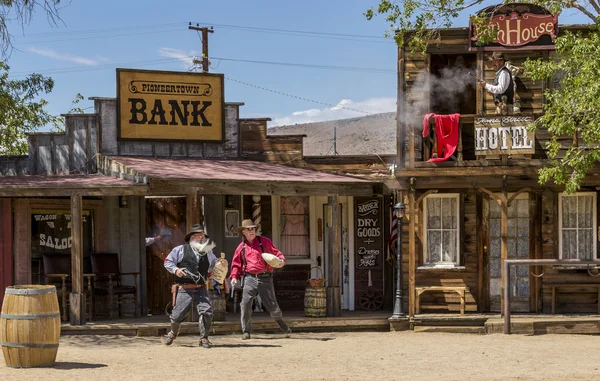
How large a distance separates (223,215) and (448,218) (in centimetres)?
411

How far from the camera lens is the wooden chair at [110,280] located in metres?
18.1

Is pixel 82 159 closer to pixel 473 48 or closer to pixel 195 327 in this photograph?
pixel 195 327

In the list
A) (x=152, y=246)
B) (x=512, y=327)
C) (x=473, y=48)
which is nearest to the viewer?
(x=512, y=327)

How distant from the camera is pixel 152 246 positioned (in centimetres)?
1959

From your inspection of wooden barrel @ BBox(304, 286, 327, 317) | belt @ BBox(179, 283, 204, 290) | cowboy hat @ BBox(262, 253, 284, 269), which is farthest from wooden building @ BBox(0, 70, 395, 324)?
belt @ BBox(179, 283, 204, 290)

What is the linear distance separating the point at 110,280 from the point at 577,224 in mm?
8166

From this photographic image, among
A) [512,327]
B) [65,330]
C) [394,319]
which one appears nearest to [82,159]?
[65,330]

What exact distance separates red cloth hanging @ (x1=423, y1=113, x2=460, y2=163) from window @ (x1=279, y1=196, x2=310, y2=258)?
3.02m

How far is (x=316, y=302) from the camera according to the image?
57.4 ft

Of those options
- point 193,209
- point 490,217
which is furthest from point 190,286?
point 490,217

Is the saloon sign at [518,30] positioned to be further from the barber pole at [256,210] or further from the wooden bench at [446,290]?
the barber pole at [256,210]

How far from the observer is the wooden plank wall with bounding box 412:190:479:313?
1867 cm

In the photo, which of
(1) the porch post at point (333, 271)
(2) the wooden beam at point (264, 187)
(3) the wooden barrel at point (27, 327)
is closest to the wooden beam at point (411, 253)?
(2) the wooden beam at point (264, 187)

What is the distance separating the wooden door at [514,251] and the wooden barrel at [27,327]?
9.24 meters
